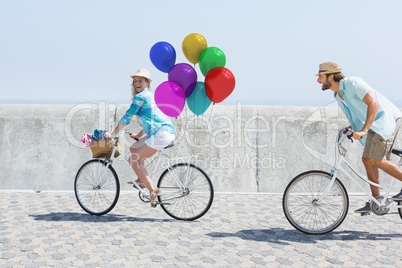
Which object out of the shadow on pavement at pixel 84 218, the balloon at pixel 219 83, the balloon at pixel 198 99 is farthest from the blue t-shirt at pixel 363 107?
the shadow on pavement at pixel 84 218

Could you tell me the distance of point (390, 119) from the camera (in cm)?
557

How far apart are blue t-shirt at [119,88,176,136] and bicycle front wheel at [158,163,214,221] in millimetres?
532

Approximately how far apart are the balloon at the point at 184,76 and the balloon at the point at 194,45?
197 millimetres

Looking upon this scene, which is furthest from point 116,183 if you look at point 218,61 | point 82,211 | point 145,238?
point 218,61

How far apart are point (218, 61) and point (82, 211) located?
106 inches

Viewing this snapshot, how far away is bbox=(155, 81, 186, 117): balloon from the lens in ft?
20.6

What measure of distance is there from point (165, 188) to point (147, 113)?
98 centimetres

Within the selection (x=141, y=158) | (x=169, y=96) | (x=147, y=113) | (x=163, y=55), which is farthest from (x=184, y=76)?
(x=141, y=158)

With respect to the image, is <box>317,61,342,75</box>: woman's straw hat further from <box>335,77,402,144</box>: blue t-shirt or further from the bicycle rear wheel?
the bicycle rear wheel

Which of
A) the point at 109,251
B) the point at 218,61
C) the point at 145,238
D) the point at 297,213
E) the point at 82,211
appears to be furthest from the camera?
the point at 82,211

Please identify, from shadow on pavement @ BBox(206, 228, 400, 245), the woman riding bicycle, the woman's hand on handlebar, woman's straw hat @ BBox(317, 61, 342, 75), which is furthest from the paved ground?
woman's straw hat @ BBox(317, 61, 342, 75)

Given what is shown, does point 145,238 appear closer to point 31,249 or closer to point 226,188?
point 31,249

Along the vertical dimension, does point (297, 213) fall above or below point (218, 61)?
below

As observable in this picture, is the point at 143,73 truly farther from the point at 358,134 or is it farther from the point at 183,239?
the point at 358,134
